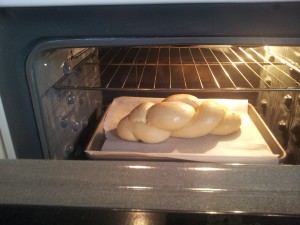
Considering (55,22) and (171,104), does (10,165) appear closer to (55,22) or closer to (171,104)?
(55,22)

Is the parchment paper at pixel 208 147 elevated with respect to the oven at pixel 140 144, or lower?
lower

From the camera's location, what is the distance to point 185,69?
3.17 feet

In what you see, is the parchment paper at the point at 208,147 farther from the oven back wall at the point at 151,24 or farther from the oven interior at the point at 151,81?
the oven back wall at the point at 151,24

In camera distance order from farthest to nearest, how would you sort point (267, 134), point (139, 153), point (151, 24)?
point (267, 134) → point (139, 153) → point (151, 24)

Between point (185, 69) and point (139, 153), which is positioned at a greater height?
point (185, 69)

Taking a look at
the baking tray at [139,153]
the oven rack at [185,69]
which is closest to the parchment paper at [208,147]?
the baking tray at [139,153]

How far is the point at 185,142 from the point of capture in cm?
81

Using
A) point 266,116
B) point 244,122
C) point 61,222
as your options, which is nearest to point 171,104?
point 244,122

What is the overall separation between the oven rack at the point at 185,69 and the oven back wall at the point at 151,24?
328 millimetres

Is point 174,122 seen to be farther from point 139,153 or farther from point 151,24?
point 151,24

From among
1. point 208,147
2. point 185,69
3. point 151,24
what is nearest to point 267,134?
point 208,147

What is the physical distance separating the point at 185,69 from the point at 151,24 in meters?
0.51

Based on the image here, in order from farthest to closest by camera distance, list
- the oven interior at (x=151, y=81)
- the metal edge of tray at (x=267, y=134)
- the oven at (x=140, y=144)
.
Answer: the metal edge of tray at (x=267, y=134) < the oven interior at (x=151, y=81) < the oven at (x=140, y=144)

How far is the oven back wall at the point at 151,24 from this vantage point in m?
0.45
